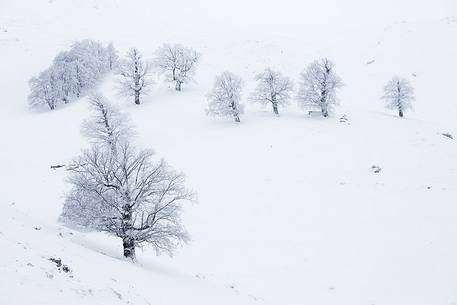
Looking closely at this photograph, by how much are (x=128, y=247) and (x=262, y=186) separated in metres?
19.0

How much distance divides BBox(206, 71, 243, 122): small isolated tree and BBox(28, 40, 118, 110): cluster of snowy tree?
21906 mm

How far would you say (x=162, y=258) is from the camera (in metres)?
29.0

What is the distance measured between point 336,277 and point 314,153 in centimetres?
2055

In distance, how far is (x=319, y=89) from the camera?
5969 cm

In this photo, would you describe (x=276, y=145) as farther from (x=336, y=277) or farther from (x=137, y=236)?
(x=137, y=236)

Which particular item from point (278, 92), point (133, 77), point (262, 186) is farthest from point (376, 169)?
point (133, 77)

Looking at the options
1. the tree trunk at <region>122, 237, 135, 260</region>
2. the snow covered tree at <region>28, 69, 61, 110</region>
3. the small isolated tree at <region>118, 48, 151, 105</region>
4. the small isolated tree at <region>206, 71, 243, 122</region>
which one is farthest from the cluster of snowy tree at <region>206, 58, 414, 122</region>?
the tree trunk at <region>122, 237, 135, 260</region>

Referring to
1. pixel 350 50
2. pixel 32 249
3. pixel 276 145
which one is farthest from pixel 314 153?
pixel 350 50

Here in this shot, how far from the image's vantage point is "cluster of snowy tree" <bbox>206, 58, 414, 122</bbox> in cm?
5791

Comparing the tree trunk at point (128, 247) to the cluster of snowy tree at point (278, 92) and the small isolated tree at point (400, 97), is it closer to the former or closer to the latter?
the cluster of snowy tree at point (278, 92)

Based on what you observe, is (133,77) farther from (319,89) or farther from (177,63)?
(319,89)

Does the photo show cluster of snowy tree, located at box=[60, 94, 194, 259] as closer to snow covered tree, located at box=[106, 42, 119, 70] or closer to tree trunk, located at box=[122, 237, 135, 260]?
tree trunk, located at box=[122, 237, 135, 260]

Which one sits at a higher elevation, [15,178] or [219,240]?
[15,178]

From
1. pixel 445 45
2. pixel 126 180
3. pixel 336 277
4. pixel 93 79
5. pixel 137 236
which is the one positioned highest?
pixel 445 45
